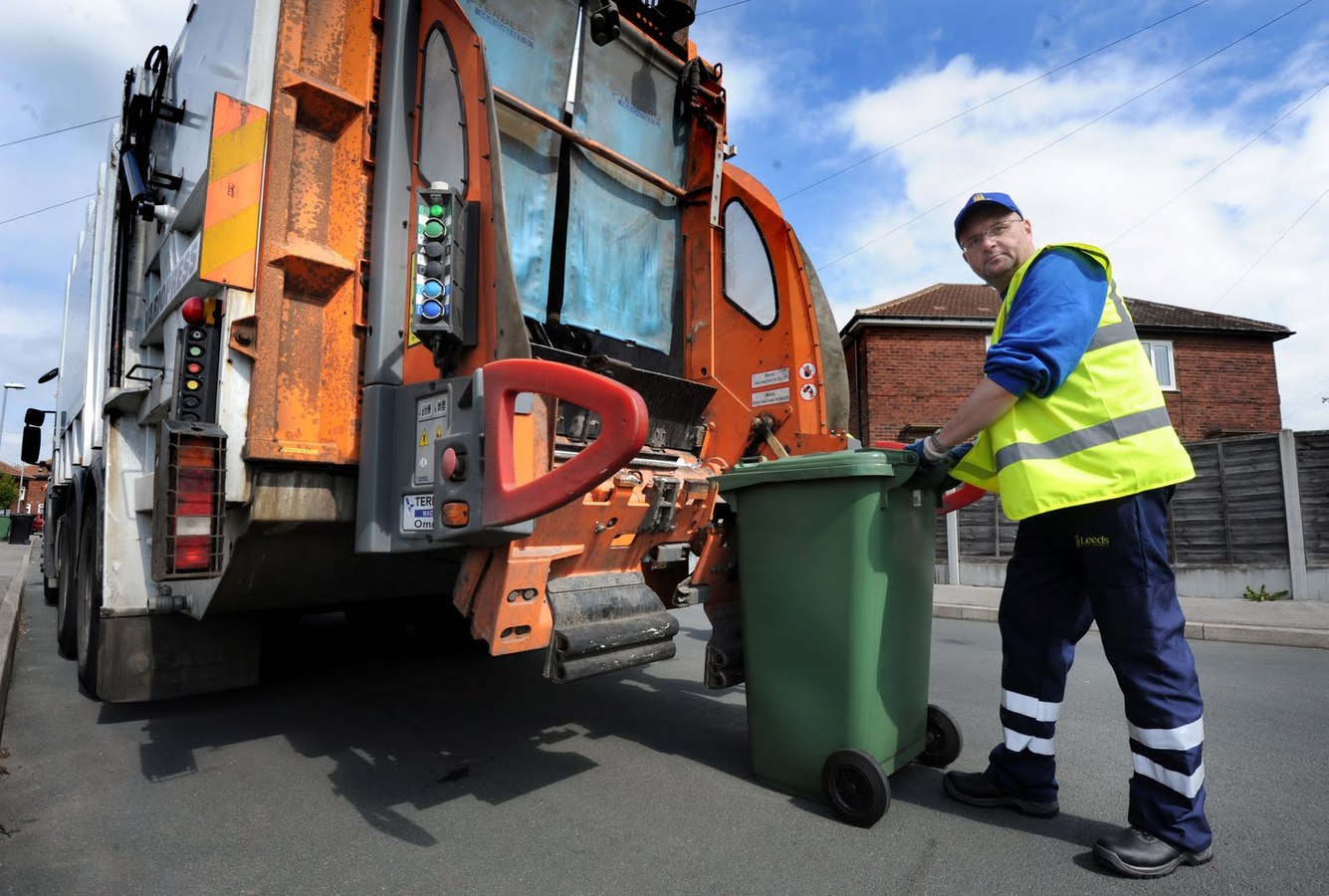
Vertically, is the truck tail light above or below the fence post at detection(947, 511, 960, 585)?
above

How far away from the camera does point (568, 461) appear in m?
2.19

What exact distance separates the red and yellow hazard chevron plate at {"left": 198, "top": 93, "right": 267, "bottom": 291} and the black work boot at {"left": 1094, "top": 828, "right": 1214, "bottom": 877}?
3.02 meters

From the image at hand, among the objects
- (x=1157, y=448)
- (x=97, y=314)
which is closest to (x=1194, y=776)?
(x=1157, y=448)

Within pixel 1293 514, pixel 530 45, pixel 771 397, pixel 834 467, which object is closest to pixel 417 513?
pixel 834 467

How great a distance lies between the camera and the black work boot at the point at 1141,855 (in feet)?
6.69

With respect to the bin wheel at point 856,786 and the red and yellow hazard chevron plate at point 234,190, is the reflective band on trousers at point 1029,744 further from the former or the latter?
the red and yellow hazard chevron plate at point 234,190

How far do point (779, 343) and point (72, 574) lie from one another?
4321 mm

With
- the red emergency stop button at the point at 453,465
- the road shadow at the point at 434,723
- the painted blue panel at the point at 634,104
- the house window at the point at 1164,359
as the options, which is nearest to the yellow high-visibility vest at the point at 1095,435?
the road shadow at the point at 434,723

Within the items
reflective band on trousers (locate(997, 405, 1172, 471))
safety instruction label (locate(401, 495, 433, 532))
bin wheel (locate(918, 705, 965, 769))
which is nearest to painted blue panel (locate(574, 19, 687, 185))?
safety instruction label (locate(401, 495, 433, 532))

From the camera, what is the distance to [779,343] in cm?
405

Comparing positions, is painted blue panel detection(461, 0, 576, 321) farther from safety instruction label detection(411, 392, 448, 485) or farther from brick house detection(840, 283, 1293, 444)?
brick house detection(840, 283, 1293, 444)

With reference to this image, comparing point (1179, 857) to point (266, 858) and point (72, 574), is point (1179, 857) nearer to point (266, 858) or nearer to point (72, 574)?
point (266, 858)

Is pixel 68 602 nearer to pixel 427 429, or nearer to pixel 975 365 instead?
pixel 427 429

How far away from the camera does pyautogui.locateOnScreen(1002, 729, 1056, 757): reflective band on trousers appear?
243cm
